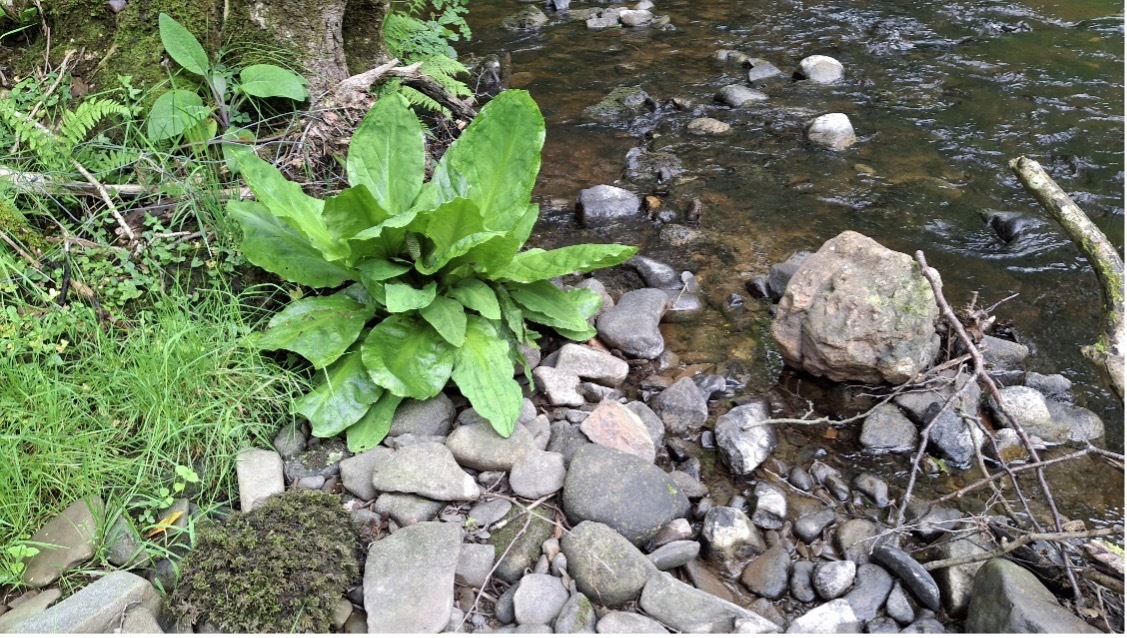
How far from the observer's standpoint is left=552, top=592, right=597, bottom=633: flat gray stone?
94.5 inches

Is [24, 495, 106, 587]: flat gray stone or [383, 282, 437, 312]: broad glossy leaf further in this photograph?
[383, 282, 437, 312]: broad glossy leaf

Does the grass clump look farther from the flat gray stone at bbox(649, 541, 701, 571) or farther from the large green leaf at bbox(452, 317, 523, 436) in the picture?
the flat gray stone at bbox(649, 541, 701, 571)

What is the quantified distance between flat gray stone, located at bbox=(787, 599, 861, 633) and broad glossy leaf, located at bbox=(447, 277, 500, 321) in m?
1.52

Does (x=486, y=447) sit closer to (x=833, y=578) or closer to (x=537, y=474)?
(x=537, y=474)

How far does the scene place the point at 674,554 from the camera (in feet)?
8.97

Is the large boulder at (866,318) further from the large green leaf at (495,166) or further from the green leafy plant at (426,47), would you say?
the green leafy plant at (426,47)

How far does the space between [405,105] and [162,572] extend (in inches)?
77.3

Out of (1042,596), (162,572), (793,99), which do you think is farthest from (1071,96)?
(162,572)

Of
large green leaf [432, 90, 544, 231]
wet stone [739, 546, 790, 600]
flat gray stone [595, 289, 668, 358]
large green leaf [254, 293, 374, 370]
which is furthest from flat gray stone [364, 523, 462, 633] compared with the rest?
flat gray stone [595, 289, 668, 358]

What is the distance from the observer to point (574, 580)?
8.45 ft

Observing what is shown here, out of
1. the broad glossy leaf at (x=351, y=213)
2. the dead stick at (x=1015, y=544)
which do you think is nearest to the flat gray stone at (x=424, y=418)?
the broad glossy leaf at (x=351, y=213)

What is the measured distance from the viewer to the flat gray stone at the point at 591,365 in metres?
3.53

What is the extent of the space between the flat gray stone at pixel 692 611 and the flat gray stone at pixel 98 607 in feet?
4.97

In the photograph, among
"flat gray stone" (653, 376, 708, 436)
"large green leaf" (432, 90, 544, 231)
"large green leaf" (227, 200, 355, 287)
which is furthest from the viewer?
"flat gray stone" (653, 376, 708, 436)
